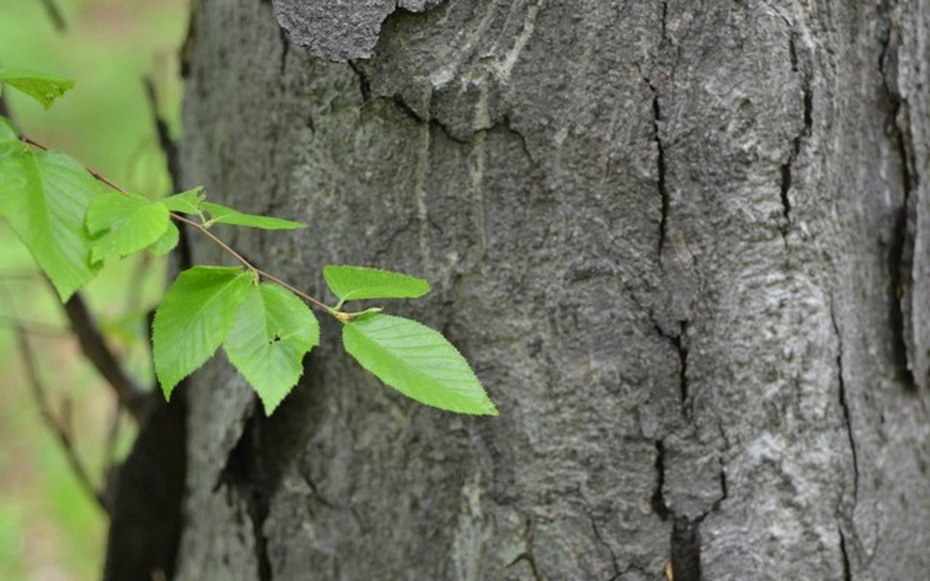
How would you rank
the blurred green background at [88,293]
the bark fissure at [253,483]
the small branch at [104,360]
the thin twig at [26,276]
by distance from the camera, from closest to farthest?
the bark fissure at [253,483] < the thin twig at [26,276] < the small branch at [104,360] < the blurred green background at [88,293]

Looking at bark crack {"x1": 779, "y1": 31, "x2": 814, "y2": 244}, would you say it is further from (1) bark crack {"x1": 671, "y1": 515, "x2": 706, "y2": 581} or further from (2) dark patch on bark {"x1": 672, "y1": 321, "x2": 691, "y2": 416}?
(1) bark crack {"x1": 671, "y1": 515, "x2": 706, "y2": 581}

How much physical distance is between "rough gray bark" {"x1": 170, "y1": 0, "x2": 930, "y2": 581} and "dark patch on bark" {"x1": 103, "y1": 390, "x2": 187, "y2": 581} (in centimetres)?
33

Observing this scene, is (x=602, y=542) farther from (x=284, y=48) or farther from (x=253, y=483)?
(x=284, y=48)

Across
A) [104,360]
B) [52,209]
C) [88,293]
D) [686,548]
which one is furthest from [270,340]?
[88,293]

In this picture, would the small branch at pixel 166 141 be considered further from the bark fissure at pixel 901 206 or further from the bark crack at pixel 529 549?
the bark fissure at pixel 901 206

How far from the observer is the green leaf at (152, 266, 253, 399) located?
80 cm

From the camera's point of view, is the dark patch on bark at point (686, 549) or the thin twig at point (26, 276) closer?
the dark patch on bark at point (686, 549)

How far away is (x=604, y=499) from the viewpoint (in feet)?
3.44

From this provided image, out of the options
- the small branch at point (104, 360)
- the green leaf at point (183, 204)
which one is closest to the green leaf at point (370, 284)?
the green leaf at point (183, 204)

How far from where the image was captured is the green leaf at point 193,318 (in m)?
0.80

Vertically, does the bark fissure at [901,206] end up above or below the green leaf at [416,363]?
above

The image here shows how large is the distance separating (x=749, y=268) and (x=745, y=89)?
6.9 inches

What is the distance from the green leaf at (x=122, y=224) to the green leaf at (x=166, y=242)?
12 millimetres

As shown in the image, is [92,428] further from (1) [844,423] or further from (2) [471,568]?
(1) [844,423]
